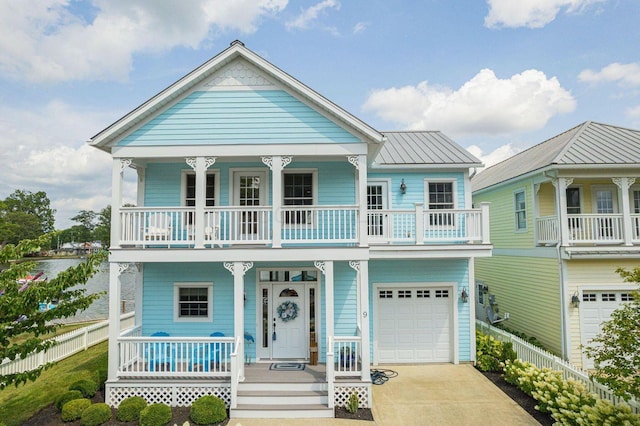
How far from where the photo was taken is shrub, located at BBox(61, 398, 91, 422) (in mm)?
7852

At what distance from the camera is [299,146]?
9.44 m

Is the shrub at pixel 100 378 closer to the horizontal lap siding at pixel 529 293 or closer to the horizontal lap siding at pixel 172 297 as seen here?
the horizontal lap siding at pixel 172 297

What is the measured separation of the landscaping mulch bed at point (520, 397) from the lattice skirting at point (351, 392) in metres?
3.51

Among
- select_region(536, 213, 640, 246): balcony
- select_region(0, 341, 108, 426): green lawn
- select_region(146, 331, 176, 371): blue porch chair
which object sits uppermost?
select_region(536, 213, 640, 246): balcony

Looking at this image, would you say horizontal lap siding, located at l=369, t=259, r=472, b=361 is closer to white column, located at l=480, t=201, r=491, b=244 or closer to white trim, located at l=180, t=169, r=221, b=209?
white column, located at l=480, t=201, r=491, b=244

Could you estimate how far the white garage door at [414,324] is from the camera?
11.5m

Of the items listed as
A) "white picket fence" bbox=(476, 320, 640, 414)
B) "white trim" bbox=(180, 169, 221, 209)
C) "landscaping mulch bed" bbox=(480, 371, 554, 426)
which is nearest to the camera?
"white picket fence" bbox=(476, 320, 640, 414)

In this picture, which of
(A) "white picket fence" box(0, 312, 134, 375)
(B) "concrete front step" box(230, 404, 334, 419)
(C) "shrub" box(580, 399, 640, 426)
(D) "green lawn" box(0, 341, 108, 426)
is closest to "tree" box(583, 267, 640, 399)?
(C) "shrub" box(580, 399, 640, 426)

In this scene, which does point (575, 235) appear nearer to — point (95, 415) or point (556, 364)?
point (556, 364)

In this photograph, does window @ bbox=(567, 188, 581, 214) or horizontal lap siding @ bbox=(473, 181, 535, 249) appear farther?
horizontal lap siding @ bbox=(473, 181, 535, 249)

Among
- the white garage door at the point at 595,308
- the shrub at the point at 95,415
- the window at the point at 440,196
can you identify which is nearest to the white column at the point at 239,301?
the shrub at the point at 95,415

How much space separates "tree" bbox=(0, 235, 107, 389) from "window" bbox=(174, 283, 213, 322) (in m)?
4.24

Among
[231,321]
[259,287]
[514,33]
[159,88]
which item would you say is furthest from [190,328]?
[514,33]

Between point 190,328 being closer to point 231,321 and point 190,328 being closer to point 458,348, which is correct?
point 231,321
